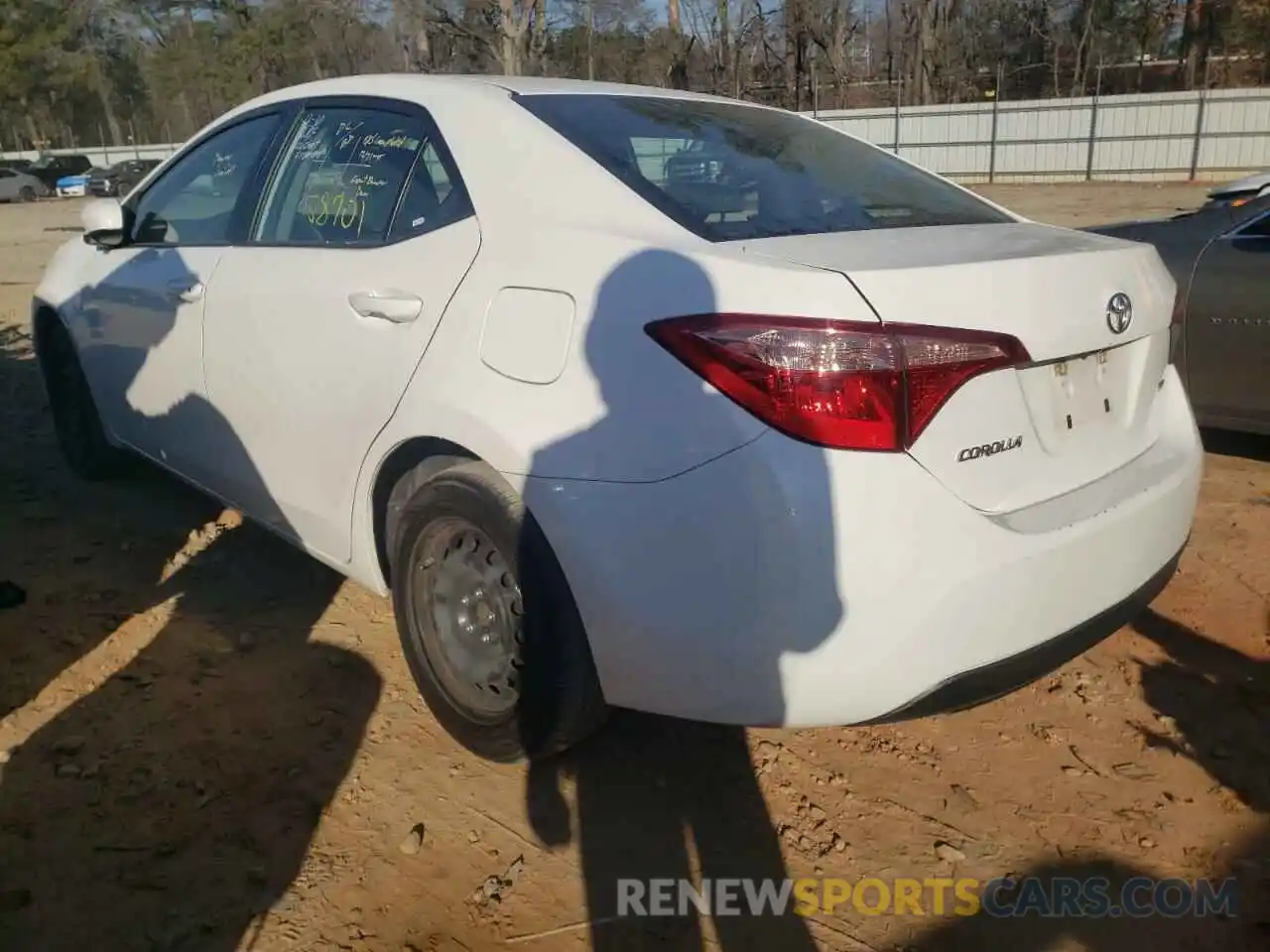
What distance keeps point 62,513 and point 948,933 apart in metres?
4.00

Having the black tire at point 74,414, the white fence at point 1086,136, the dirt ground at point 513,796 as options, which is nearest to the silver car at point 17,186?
the white fence at point 1086,136

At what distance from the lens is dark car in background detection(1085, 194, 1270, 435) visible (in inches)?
177

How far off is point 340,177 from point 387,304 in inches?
25.5

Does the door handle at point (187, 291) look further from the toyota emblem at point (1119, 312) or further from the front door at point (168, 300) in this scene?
the toyota emblem at point (1119, 312)

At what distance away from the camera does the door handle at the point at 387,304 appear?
2561 millimetres

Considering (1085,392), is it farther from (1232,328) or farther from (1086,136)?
(1086,136)

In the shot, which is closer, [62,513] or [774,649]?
[774,649]

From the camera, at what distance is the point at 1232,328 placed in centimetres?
457

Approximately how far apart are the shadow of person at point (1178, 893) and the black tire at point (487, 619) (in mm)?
936

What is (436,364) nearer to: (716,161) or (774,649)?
(716,161)

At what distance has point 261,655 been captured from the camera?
332 cm

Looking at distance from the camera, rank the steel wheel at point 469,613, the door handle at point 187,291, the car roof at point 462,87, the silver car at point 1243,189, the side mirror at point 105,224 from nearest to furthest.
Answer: the steel wheel at point 469,613 → the car roof at point 462,87 → the door handle at point 187,291 → the side mirror at point 105,224 → the silver car at point 1243,189

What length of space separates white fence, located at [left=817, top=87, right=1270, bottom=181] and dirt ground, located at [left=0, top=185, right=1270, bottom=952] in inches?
1053

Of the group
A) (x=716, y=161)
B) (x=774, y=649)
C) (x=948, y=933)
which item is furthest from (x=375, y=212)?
(x=948, y=933)
